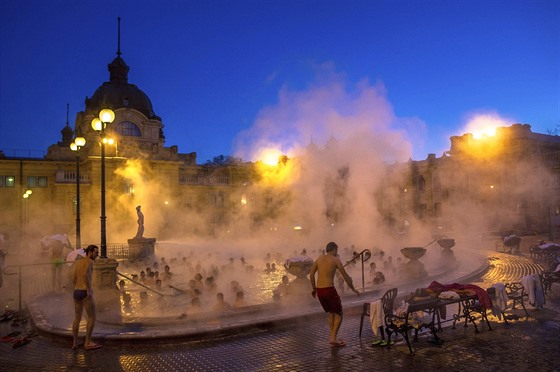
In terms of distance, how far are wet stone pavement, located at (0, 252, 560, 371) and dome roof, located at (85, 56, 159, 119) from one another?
36242 millimetres

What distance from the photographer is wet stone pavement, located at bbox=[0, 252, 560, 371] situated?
609 centimetres

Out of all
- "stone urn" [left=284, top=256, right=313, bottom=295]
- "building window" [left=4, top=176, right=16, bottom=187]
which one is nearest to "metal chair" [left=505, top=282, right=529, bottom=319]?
"stone urn" [left=284, top=256, right=313, bottom=295]

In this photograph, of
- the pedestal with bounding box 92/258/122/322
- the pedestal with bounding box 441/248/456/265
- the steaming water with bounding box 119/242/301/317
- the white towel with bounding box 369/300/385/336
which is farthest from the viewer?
the pedestal with bounding box 441/248/456/265

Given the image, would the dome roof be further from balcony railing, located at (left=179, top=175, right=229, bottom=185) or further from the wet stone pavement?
the wet stone pavement

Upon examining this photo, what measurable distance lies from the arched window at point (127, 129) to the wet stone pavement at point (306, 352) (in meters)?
33.7

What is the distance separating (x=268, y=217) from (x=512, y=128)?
23.5 m

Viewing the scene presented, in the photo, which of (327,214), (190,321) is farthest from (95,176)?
(190,321)

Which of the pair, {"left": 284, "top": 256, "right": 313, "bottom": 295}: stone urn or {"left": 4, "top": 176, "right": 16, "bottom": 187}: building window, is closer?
{"left": 284, "top": 256, "right": 313, "bottom": 295}: stone urn

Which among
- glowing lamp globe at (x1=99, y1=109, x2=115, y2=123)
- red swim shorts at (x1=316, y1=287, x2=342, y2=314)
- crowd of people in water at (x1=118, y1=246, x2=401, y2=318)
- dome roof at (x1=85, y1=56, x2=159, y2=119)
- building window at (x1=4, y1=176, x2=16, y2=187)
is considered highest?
dome roof at (x1=85, y1=56, x2=159, y2=119)

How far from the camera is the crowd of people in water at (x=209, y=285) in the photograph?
1055 cm

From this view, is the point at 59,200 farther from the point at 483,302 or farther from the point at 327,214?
the point at 483,302

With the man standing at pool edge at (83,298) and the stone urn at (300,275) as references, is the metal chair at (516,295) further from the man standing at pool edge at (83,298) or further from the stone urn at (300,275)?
the man standing at pool edge at (83,298)

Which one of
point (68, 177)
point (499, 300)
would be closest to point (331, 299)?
point (499, 300)

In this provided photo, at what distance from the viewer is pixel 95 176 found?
37.3 meters
